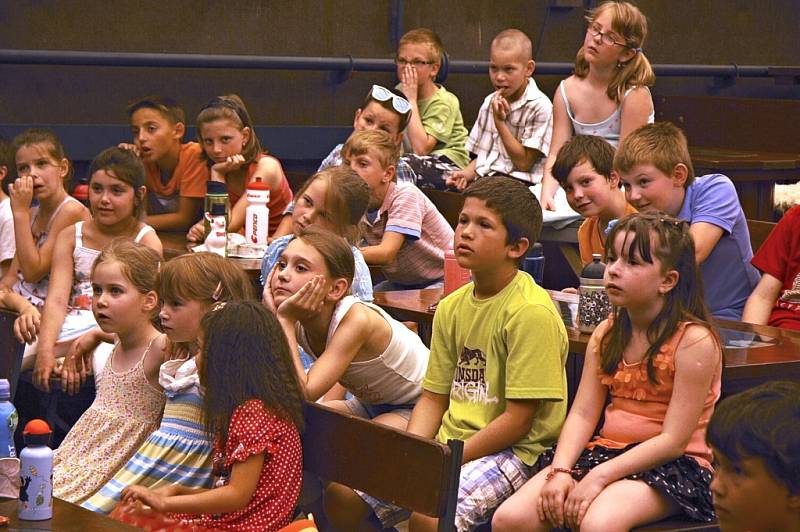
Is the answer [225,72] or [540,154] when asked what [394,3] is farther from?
[540,154]

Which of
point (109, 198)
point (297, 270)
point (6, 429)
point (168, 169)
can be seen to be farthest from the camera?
point (168, 169)

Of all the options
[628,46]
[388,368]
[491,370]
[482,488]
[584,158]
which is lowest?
[482,488]

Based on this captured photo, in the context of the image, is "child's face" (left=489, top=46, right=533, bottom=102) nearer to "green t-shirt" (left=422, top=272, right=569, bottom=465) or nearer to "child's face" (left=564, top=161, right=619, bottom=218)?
"child's face" (left=564, top=161, right=619, bottom=218)

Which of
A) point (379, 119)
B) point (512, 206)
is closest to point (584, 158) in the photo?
point (512, 206)

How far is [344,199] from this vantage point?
14.7ft

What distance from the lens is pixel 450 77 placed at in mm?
8414

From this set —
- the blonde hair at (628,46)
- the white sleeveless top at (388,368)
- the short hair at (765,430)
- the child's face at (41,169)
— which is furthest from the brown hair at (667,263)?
the child's face at (41,169)

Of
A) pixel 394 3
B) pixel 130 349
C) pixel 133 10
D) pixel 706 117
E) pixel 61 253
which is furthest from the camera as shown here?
pixel 706 117

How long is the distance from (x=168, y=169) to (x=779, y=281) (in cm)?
282

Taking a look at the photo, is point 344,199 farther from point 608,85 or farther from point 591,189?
point 608,85

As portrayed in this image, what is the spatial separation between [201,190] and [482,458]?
2.89m

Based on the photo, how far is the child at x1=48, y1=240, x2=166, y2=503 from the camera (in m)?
3.60

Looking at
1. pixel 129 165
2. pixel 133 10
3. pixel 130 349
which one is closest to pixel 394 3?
pixel 133 10

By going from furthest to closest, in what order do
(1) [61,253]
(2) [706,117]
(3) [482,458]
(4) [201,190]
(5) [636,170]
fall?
(2) [706,117]
(4) [201,190]
(1) [61,253]
(5) [636,170]
(3) [482,458]
